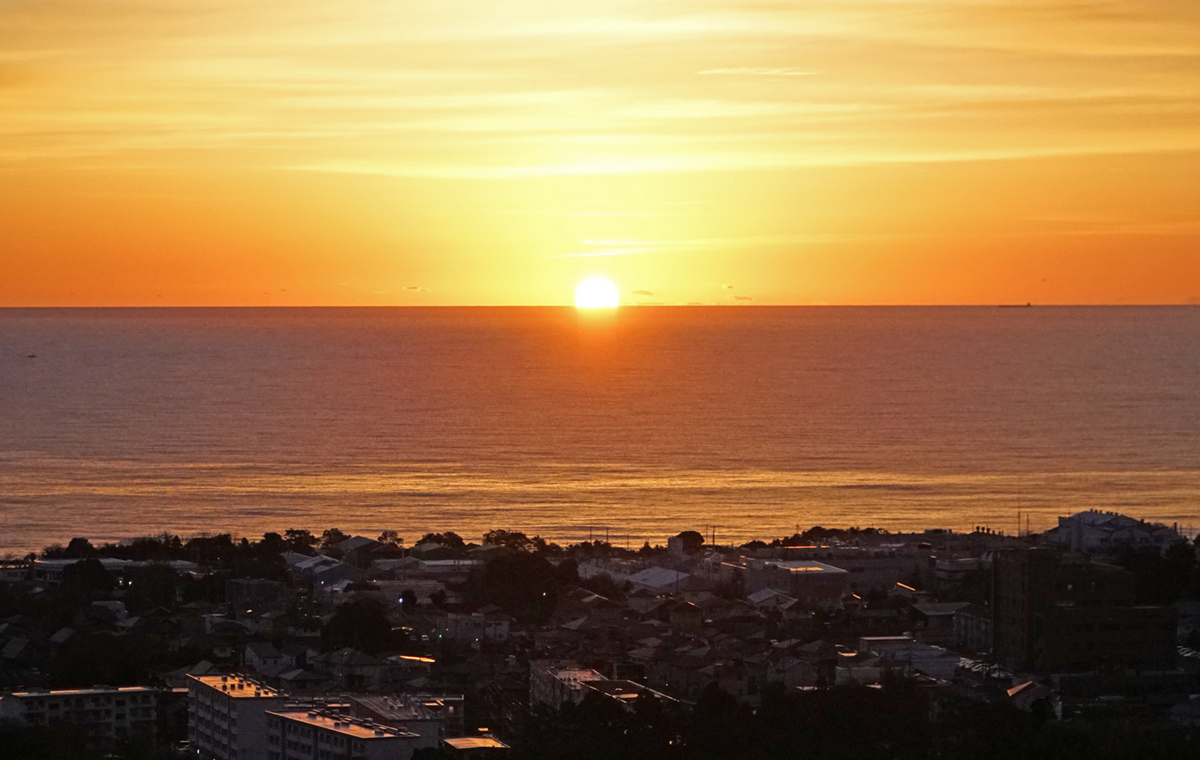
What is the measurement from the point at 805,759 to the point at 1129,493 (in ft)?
105

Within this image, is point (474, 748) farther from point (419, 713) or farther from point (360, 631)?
point (360, 631)

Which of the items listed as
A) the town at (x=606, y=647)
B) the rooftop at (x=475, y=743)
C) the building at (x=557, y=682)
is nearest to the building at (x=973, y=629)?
the town at (x=606, y=647)

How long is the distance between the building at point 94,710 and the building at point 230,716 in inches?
24.3

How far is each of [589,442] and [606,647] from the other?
36391mm

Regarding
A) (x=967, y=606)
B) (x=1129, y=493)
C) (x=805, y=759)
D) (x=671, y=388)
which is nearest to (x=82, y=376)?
(x=671, y=388)

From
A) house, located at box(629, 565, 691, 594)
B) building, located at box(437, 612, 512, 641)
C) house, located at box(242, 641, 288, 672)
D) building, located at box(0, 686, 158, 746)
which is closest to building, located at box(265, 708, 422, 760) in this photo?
building, located at box(0, 686, 158, 746)

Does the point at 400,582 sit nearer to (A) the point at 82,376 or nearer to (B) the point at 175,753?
(B) the point at 175,753

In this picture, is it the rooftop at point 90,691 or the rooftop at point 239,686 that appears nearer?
the rooftop at point 239,686

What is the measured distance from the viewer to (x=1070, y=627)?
2273 centimetres

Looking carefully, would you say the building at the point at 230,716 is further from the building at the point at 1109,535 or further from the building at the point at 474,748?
the building at the point at 1109,535

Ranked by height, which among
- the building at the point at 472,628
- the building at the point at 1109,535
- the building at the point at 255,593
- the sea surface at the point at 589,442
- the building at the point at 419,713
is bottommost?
the building at the point at 419,713

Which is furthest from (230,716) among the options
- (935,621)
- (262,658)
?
(935,621)

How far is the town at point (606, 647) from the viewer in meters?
15.4

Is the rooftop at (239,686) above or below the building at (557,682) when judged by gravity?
above
